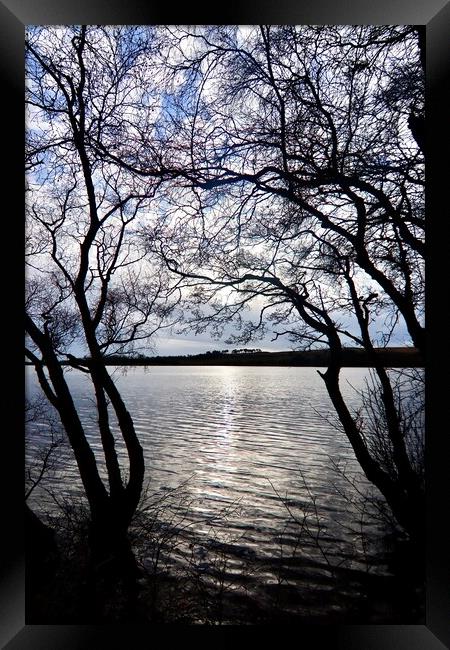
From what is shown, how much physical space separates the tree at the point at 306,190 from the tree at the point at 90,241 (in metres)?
0.20

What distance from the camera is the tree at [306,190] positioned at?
1.82 meters

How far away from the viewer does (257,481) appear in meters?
2.91

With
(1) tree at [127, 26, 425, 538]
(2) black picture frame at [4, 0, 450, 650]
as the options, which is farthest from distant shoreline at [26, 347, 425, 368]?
(2) black picture frame at [4, 0, 450, 650]

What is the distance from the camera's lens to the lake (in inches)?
77.2

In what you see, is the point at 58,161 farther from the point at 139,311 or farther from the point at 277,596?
the point at 277,596

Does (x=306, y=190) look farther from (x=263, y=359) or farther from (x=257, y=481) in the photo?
(x=257, y=481)

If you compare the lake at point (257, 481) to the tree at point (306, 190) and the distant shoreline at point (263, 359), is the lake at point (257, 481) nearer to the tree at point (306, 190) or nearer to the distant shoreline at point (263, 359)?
the distant shoreline at point (263, 359)
